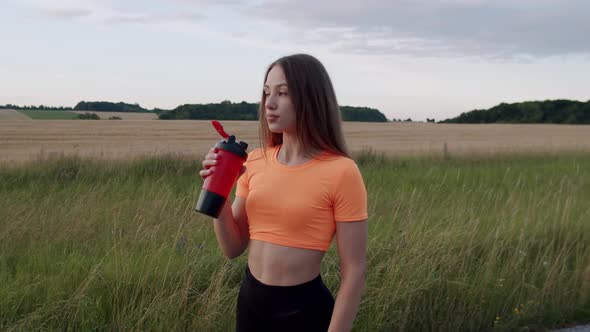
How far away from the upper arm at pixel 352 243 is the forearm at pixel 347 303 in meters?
0.03

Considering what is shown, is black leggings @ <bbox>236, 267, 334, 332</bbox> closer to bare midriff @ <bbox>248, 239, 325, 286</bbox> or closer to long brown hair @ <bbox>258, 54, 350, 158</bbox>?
bare midriff @ <bbox>248, 239, 325, 286</bbox>

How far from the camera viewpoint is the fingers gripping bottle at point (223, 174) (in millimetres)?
2129

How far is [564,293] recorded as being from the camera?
4984 mm

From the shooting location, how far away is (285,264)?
6.97 ft

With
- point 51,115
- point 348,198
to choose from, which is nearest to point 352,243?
point 348,198

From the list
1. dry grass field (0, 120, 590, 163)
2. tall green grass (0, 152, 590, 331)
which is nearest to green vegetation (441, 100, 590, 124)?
dry grass field (0, 120, 590, 163)

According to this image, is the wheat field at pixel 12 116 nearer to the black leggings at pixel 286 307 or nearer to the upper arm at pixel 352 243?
the black leggings at pixel 286 307

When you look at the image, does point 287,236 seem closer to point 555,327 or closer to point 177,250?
point 177,250

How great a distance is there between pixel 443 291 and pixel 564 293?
1094mm

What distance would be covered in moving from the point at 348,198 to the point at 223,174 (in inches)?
16.7

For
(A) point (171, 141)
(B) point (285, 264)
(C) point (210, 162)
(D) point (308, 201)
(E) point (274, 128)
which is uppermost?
(E) point (274, 128)

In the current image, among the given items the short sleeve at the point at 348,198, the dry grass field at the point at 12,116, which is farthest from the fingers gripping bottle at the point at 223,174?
the dry grass field at the point at 12,116

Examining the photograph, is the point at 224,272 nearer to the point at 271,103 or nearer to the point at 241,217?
the point at 241,217

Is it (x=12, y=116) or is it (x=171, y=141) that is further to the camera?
(x=12, y=116)
